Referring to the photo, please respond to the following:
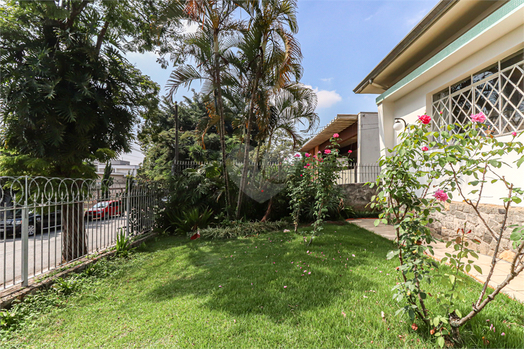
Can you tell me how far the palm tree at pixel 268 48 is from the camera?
20.9 ft

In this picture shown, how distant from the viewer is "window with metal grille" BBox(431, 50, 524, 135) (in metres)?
4.00

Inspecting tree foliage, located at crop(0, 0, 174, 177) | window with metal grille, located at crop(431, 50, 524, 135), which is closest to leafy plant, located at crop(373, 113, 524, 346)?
window with metal grille, located at crop(431, 50, 524, 135)

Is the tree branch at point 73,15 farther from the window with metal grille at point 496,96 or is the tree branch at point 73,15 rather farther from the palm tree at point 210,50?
the window with metal grille at point 496,96

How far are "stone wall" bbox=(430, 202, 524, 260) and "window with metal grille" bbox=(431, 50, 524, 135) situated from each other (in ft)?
4.58

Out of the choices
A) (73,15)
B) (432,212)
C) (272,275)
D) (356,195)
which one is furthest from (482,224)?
(73,15)

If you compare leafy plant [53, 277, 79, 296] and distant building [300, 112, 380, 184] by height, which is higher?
distant building [300, 112, 380, 184]

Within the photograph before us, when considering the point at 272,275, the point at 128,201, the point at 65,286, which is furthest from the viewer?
the point at 128,201

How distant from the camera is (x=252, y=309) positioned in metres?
2.55

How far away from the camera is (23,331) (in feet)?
8.02

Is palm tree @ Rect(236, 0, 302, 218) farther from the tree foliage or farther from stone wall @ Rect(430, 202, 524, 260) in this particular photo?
stone wall @ Rect(430, 202, 524, 260)

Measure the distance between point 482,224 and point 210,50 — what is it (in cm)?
746

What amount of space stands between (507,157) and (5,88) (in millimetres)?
8641

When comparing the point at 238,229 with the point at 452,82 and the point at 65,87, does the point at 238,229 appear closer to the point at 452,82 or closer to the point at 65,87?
the point at 65,87

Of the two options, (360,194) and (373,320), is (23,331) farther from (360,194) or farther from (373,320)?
(360,194)
